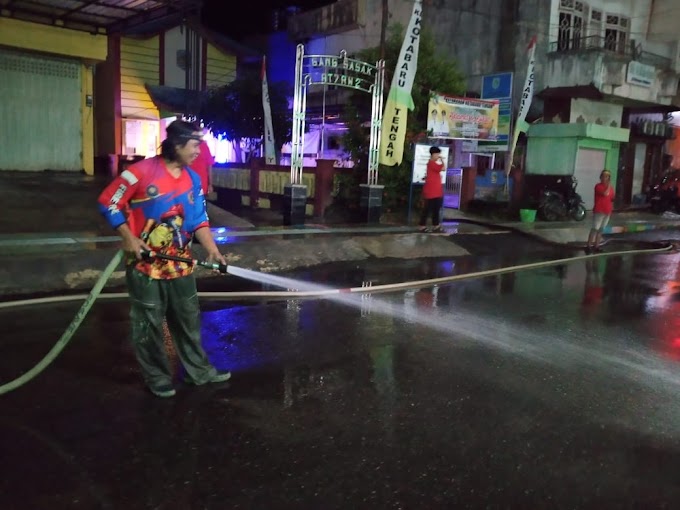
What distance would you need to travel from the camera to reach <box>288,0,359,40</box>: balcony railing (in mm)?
22094

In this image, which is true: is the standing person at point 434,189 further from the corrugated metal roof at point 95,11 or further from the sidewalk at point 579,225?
the corrugated metal roof at point 95,11

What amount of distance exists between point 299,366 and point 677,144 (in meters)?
29.0

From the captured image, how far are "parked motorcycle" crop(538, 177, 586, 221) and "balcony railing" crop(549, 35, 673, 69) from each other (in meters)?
5.22

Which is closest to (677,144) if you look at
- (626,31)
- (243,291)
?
(626,31)

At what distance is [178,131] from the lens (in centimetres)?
397

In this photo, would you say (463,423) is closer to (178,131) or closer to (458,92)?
(178,131)

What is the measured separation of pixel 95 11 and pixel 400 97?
7.01 meters

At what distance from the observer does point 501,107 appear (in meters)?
18.8

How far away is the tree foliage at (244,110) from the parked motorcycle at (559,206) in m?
9.04

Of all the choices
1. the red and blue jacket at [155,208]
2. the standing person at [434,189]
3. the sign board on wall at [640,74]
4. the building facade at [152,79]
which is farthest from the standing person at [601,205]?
the building facade at [152,79]

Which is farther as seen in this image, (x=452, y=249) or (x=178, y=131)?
(x=452, y=249)

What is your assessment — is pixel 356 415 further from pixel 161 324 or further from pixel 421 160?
pixel 421 160

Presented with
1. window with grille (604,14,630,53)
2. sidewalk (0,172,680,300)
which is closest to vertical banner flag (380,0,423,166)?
sidewalk (0,172,680,300)

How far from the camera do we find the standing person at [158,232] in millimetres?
3840
